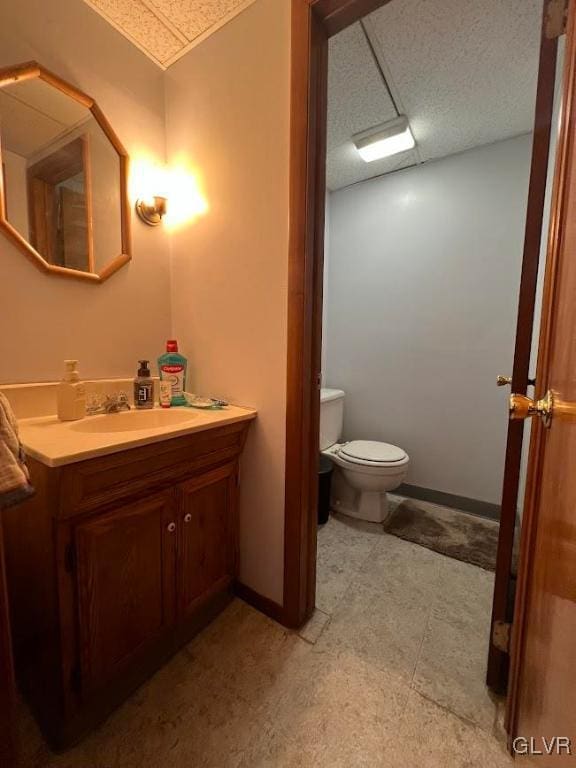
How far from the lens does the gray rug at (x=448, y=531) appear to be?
1.67 metres

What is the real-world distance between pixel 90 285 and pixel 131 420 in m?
0.55

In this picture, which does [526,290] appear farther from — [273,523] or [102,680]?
[102,680]

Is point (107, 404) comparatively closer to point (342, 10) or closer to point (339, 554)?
point (339, 554)

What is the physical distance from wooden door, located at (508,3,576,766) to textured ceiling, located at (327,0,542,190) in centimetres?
96

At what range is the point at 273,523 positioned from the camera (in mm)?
1237

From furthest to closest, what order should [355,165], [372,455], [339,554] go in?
[355,165], [372,455], [339,554]

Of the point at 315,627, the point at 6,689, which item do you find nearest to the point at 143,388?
the point at 6,689

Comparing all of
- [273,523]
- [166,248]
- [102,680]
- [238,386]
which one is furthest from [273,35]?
[102,680]

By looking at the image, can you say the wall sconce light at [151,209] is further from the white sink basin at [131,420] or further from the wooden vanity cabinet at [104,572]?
the wooden vanity cabinet at [104,572]

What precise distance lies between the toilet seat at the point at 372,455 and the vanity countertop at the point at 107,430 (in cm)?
94

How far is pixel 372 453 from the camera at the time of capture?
1963mm

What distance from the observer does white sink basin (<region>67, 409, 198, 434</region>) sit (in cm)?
107

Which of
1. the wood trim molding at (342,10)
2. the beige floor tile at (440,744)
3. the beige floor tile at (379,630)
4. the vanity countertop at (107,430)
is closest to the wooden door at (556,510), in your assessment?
the beige floor tile at (440,744)

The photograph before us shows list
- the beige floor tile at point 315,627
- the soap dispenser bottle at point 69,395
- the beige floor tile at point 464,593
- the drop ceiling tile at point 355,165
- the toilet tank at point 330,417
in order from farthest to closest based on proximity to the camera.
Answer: the toilet tank at point 330,417 < the drop ceiling tile at point 355,165 < the beige floor tile at point 464,593 < the beige floor tile at point 315,627 < the soap dispenser bottle at point 69,395
